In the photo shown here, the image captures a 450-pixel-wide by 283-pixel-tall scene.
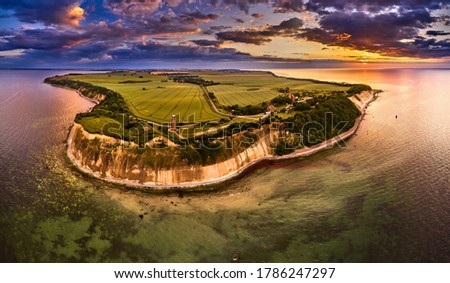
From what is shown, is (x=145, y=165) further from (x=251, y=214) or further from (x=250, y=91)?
(x=250, y=91)

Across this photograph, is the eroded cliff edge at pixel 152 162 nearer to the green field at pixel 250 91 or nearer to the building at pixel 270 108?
the building at pixel 270 108

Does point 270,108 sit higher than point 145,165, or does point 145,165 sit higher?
point 270,108

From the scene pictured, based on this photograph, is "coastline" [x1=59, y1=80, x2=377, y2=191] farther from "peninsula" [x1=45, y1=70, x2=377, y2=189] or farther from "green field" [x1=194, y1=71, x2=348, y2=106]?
"green field" [x1=194, y1=71, x2=348, y2=106]

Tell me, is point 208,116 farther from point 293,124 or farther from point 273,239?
point 273,239

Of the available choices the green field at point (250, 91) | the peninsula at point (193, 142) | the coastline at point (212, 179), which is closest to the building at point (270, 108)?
the peninsula at point (193, 142)

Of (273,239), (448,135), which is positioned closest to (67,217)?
(273,239)

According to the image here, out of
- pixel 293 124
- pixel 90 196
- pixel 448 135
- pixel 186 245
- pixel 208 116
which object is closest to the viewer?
pixel 186 245

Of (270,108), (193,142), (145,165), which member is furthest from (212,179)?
(270,108)

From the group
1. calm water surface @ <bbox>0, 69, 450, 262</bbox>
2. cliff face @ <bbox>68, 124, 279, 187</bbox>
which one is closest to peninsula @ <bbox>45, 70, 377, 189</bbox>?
cliff face @ <bbox>68, 124, 279, 187</bbox>
